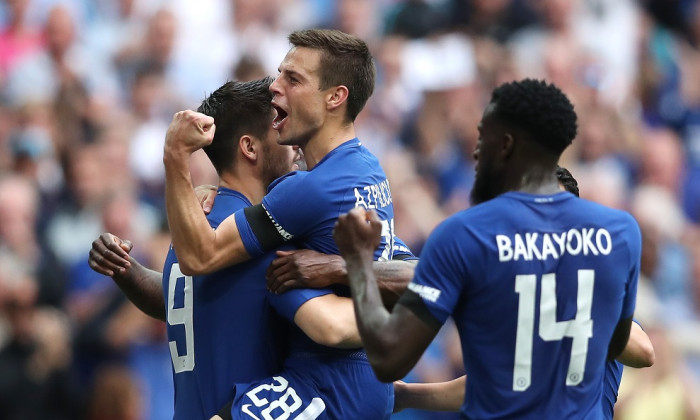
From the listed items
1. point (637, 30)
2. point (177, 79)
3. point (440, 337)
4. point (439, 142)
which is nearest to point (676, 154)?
point (637, 30)

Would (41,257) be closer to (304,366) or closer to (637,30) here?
(304,366)

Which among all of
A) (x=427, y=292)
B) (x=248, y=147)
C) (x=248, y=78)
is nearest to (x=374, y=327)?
(x=427, y=292)

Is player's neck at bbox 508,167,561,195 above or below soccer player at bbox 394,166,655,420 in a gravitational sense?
above

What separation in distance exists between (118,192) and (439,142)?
128 inches

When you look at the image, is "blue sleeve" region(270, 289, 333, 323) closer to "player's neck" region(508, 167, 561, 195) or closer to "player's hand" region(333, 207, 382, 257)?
"player's hand" region(333, 207, 382, 257)

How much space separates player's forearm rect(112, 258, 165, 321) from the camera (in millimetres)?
5805

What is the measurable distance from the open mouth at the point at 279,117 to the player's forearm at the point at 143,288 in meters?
1.18

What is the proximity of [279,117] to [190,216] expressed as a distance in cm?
71

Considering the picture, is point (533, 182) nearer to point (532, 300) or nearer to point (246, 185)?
point (532, 300)

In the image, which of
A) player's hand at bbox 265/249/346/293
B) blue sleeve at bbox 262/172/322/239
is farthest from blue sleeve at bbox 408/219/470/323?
blue sleeve at bbox 262/172/322/239

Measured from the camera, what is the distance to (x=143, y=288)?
5824mm

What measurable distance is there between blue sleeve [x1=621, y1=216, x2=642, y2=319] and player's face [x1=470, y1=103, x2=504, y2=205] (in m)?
0.53

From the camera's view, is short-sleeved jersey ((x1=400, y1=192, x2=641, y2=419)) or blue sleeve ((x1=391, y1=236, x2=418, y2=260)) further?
blue sleeve ((x1=391, y1=236, x2=418, y2=260))

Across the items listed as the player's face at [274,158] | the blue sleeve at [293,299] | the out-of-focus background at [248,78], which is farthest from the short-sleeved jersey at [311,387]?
the out-of-focus background at [248,78]
